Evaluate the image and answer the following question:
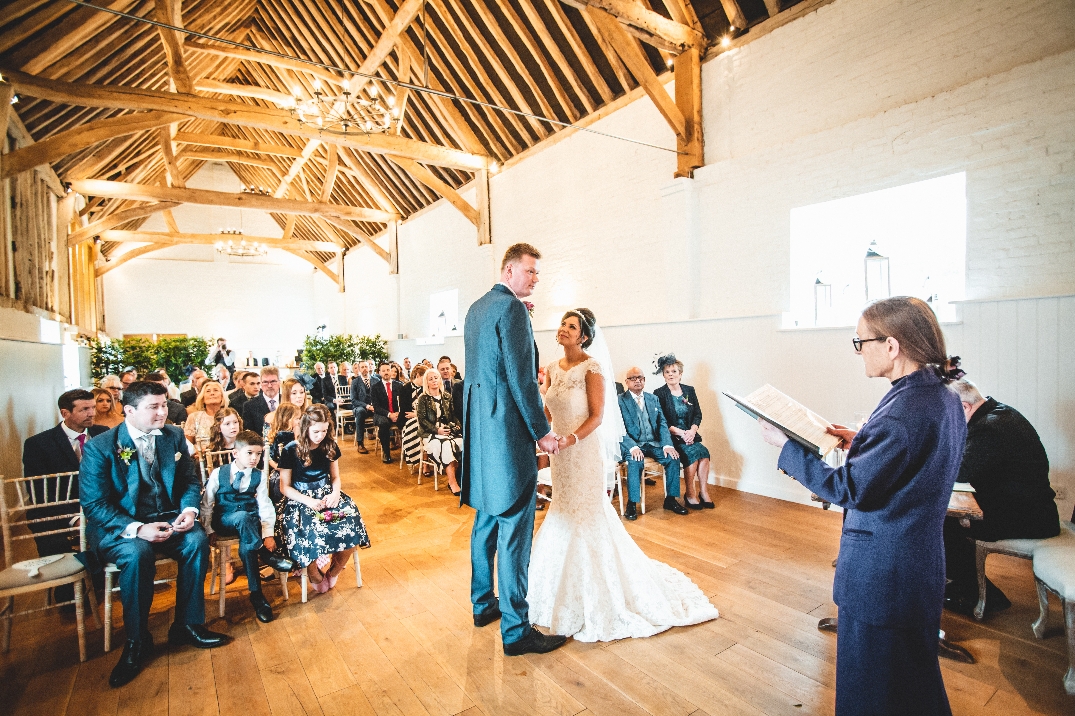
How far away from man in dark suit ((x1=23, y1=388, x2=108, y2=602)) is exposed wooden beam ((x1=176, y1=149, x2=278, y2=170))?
1154 cm

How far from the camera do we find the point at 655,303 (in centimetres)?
632

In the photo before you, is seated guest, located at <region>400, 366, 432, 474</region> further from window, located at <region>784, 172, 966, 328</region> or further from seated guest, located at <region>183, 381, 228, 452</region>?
window, located at <region>784, 172, 966, 328</region>

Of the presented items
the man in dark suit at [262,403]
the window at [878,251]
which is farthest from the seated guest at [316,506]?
the window at [878,251]

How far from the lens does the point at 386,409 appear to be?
7.61 m

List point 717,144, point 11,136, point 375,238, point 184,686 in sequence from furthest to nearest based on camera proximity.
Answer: point 375,238 → point 11,136 → point 717,144 → point 184,686

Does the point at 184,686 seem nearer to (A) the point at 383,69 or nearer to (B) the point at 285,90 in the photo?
(A) the point at 383,69

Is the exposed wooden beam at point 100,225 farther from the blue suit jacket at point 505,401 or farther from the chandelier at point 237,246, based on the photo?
the blue suit jacket at point 505,401

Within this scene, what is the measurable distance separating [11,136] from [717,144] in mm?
9069

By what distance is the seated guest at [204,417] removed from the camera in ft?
14.7

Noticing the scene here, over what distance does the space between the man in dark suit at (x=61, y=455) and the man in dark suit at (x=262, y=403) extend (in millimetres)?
1401

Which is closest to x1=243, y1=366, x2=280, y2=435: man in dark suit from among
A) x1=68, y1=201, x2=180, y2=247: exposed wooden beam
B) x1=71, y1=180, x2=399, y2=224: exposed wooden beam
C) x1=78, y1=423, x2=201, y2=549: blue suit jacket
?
x1=78, y1=423, x2=201, y2=549: blue suit jacket

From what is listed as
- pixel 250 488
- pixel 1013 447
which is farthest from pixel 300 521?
pixel 1013 447

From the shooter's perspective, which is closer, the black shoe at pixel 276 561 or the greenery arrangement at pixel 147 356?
the black shoe at pixel 276 561

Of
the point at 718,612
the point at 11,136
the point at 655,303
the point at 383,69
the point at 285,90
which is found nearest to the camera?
the point at 718,612
